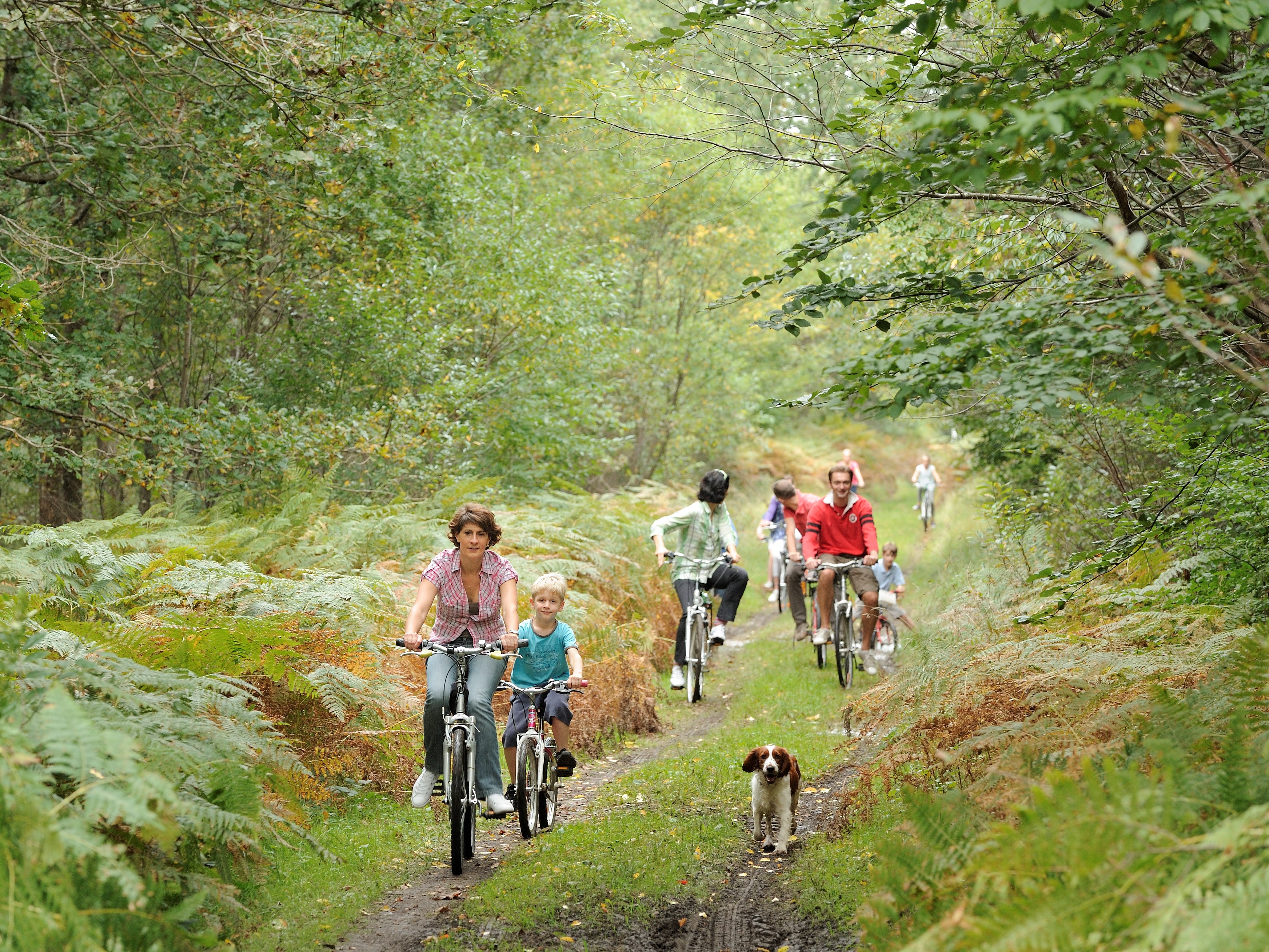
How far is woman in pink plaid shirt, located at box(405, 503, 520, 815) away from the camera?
251 inches

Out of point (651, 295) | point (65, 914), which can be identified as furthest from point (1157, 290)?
point (651, 295)

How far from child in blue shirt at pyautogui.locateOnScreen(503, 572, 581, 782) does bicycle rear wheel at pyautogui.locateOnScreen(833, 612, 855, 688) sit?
4794 millimetres

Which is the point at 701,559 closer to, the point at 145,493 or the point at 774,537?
the point at 774,537

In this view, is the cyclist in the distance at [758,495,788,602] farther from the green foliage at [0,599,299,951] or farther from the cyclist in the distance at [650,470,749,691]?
the green foliage at [0,599,299,951]

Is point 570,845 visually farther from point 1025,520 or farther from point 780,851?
point 1025,520

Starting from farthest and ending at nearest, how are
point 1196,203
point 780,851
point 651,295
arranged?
point 651,295, point 780,851, point 1196,203

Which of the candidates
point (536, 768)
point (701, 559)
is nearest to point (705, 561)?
point (701, 559)

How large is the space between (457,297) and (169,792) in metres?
15.2

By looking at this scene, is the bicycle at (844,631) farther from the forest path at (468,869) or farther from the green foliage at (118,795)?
the green foliage at (118,795)

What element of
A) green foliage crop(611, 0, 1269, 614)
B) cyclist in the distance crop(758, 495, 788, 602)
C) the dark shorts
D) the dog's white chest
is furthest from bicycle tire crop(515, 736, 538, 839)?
cyclist in the distance crop(758, 495, 788, 602)

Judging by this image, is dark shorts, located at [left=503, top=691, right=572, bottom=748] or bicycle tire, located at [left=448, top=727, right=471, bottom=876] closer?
bicycle tire, located at [left=448, top=727, right=471, bottom=876]

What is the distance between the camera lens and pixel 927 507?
88.1 ft

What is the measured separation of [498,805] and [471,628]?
44.7 inches

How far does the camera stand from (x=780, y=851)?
6773 millimetres
